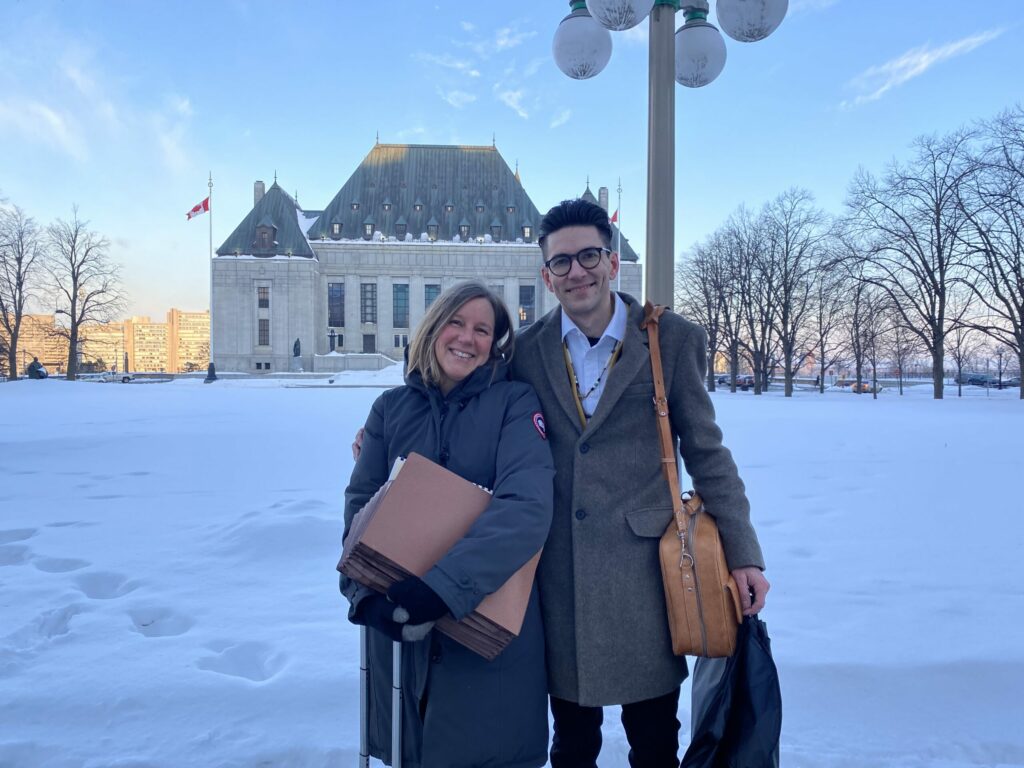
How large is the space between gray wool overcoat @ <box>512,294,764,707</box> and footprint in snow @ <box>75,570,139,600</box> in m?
3.36

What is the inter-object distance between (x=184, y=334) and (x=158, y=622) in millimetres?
154964

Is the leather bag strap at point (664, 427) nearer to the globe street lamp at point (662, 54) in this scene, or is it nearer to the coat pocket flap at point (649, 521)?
the coat pocket flap at point (649, 521)

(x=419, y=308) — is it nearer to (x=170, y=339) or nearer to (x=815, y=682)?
(x=815, y=682)

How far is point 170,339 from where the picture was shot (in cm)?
13825

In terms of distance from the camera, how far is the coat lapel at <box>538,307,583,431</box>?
2059 millimetres

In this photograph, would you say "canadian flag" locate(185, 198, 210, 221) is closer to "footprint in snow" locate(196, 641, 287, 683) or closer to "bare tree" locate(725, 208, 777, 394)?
"bare tree" locate(725, 208, 777, 394)

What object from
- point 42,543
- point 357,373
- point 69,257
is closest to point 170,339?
point 69,257

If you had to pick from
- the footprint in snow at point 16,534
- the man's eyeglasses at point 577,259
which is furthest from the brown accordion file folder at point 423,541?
the footprint in snow at point 16,534

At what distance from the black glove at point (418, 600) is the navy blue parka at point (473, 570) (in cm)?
3

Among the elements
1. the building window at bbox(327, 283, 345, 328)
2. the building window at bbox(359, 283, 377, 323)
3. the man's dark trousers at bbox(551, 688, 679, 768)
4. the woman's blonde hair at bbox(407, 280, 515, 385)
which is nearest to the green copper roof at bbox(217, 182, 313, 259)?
the building window at bbox(327, 283, 345, 328)

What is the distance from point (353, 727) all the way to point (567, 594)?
1.32m

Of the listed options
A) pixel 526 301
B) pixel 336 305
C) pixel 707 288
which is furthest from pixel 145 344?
pixel 707 288

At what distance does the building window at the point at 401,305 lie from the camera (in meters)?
56.0

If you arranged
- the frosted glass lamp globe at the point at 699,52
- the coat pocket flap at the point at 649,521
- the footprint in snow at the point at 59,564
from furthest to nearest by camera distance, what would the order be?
the footprint in snow at the point at 59,564, the frosted glass lamp globe at the point at 699,52, the coat pocket flap at the point at 649,521
